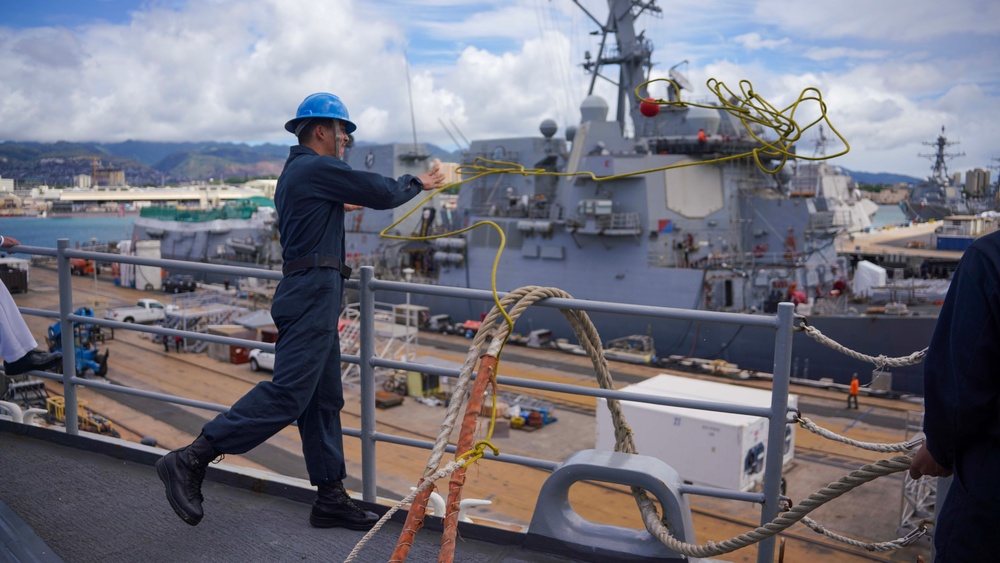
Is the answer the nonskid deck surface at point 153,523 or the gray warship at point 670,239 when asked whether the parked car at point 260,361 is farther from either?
the nonskid deck surface at point 153,523

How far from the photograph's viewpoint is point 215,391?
12945mm

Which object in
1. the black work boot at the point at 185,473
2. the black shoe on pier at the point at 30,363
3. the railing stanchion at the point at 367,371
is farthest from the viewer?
the black shoe on pier at the point at 30,363

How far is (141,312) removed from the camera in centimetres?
1691

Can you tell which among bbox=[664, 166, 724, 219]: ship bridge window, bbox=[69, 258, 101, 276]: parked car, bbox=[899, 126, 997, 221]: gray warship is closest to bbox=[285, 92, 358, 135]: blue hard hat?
bbox=[664, 166, 724, 219]: ship bridge window

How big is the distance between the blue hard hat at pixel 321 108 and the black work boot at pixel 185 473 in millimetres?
1161

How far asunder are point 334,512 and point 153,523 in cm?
66

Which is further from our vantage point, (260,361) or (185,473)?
(260,361)

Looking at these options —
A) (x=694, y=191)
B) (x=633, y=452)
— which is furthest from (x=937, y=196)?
(x=633, y=452)

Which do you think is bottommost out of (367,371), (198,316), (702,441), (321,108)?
(702,441)

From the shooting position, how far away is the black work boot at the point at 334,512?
2617mm

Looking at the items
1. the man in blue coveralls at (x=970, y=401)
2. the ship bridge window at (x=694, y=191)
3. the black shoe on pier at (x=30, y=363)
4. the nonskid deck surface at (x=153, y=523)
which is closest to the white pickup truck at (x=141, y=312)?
the ship bridge window at (x=694, y=191)

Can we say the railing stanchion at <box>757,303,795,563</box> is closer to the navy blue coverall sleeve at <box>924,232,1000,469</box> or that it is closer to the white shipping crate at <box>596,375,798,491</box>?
the navy blue coverall sleeve at <box>924,232,1000,469</box>

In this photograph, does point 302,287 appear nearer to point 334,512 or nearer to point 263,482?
point 334,512

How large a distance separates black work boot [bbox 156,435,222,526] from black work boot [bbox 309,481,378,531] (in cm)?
41
